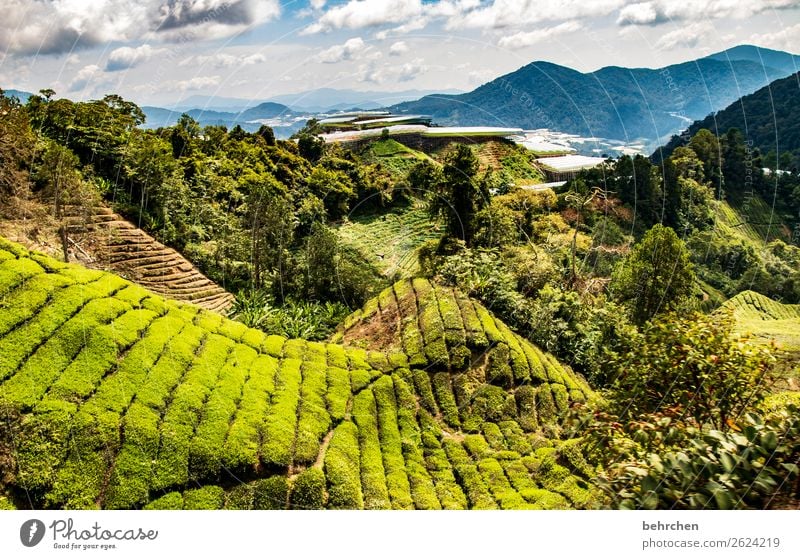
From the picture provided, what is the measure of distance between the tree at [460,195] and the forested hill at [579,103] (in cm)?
134

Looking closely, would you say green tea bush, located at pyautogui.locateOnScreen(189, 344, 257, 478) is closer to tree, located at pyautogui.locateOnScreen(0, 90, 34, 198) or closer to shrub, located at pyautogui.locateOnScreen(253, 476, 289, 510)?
shrub, located at pyautogui.locateOnScreen(253, 476, 289, 510)

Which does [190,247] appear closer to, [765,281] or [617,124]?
[617,124]

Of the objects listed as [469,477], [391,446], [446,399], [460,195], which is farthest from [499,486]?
[460,195]

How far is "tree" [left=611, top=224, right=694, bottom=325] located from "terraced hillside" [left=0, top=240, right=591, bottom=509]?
446 cm

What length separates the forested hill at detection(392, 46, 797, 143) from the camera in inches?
603

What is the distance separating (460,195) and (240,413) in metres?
10.8

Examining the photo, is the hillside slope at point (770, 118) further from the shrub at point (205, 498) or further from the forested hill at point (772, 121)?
the shrub at point (205, 498)

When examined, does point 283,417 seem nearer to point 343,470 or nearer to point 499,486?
point 343,470

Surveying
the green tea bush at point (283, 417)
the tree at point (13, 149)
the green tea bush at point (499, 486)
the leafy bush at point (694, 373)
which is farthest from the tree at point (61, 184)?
the leafy bush at point (694, 373)

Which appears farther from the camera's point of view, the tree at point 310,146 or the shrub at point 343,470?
the tree at point 310,146

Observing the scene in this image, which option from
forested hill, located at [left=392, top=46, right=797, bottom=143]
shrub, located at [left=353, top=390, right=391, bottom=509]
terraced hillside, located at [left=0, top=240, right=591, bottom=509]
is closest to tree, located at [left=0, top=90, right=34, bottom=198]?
terraced hillside, located at [left=0, top=240, right=591, bottom=509]

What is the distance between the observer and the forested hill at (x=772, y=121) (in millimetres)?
31234

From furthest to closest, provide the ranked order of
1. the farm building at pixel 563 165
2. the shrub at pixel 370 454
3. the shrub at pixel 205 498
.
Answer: the farm building at pixel 563 165 < the shrub at pixel 370 454 < the shrub at pixel 205 498
